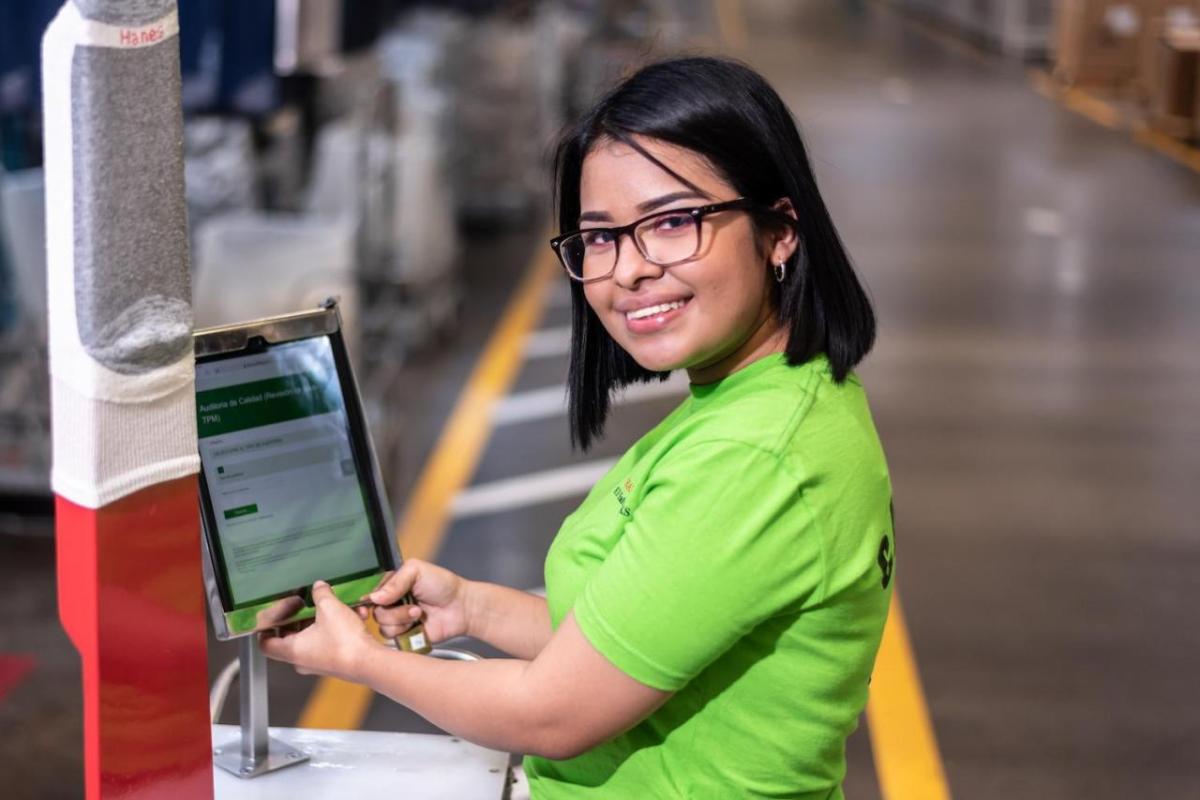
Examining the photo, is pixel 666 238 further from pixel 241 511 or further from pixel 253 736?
pixel 253 736

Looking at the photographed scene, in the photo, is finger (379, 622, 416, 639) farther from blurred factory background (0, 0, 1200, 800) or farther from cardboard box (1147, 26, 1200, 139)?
cardboard box (1147, 26, 1200, 139)

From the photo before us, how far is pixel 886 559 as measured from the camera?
1936mm

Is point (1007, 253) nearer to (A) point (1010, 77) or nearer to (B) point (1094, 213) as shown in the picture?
(B) point (1094, 213)

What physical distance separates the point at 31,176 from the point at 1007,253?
746 cm

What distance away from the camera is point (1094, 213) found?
1297 centimetres

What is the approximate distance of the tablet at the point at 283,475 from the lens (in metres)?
2.08

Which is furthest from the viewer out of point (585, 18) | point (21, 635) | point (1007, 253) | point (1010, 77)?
point (1010, 77)

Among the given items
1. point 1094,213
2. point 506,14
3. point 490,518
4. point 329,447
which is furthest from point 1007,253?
point 329,447

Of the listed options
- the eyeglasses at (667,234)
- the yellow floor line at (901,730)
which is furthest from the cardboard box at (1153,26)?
the eyeglasses at (667,234)

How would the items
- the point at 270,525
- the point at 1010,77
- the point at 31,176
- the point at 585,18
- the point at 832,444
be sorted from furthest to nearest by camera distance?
the point at 1010,77 → the point at 585,18 → the point at 31,176 → the point at 270,525 → the point at 832,444

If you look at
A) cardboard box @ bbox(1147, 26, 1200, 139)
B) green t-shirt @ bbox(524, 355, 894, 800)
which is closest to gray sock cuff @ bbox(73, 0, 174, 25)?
green t-shirt @ bbox(524, 355, 894, 800)

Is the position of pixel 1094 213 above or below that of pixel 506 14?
below

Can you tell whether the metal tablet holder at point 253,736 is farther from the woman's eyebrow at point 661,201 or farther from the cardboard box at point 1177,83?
the cardboard box at point 1177,83

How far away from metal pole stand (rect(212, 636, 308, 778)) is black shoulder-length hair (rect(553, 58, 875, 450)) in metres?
0.84
